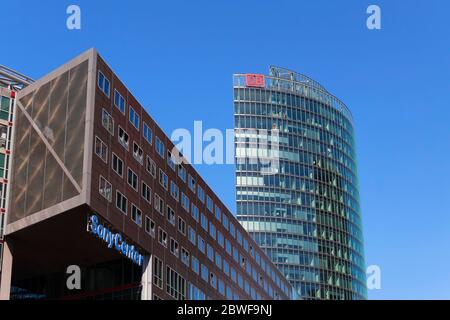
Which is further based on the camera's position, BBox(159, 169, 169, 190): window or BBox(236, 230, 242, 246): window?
BBox(236, 230, 242, 246): window

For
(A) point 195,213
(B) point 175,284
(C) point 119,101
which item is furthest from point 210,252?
(C) point 119,101

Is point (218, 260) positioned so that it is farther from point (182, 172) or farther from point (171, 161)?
point (171, 161)

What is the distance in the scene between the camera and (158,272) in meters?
81.1

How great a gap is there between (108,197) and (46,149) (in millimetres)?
7807

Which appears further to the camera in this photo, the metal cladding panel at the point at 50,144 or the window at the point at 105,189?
the window at the point at 105,189

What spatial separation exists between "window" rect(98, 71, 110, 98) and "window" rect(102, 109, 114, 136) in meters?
2.09

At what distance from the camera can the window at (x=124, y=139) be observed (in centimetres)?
7650

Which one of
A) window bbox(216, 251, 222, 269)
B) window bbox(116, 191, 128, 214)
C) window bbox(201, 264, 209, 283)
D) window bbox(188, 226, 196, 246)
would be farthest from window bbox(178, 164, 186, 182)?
window bbox(116, 191, 128, 214)

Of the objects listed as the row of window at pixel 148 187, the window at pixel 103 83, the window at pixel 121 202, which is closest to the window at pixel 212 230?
the row of window at pixel 148 187

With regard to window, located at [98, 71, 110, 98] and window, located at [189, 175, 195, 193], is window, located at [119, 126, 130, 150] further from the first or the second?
window, located at [189, 175, 195, 193]

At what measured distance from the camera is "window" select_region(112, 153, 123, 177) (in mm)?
73500

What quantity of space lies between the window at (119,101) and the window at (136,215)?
10112 mm

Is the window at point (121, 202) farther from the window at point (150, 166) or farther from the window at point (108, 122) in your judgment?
the window at point (150, 166)
